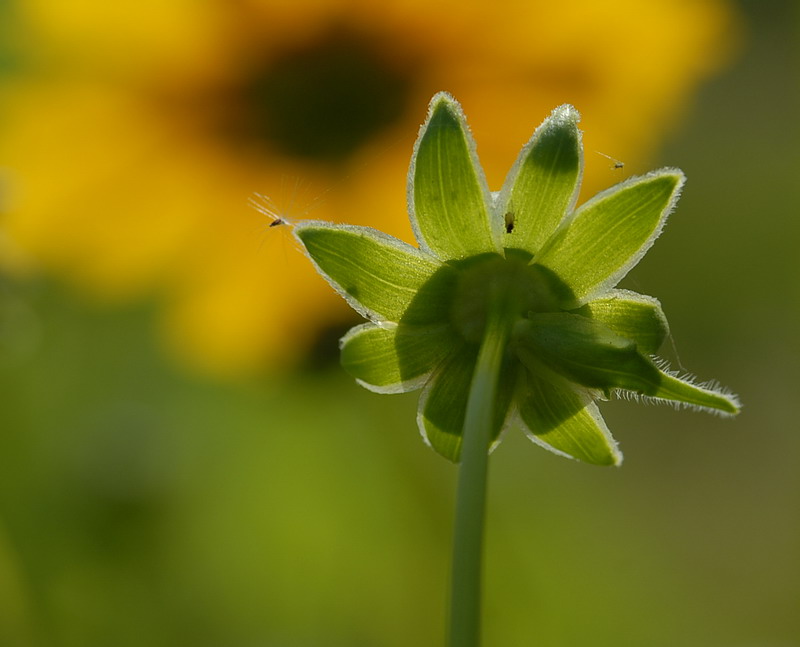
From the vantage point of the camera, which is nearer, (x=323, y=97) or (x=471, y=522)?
(x=471, y=522)

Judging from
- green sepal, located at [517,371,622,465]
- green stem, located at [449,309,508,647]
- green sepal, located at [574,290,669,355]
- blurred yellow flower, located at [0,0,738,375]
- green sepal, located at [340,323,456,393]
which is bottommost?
green stem, located at [449,309,508,647]

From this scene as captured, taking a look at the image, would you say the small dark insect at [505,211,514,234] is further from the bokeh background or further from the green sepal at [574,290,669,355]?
the bokeh background

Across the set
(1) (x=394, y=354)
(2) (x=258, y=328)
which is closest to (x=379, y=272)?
(1) (x=394, y=354)

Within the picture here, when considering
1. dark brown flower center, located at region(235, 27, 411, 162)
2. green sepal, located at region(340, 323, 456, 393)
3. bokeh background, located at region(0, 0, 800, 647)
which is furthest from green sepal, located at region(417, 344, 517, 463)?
dark brown flower center, located at region(235, 27, 411, 162)

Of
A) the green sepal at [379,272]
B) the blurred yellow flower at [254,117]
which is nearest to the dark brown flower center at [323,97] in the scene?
the blurred yellow flower at [254,117]

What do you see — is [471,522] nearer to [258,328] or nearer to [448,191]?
[448,191]

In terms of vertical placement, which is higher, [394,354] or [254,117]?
[254,117]

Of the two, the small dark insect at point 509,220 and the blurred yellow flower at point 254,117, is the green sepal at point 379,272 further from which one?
the blurred yellow flower at point 254,117
